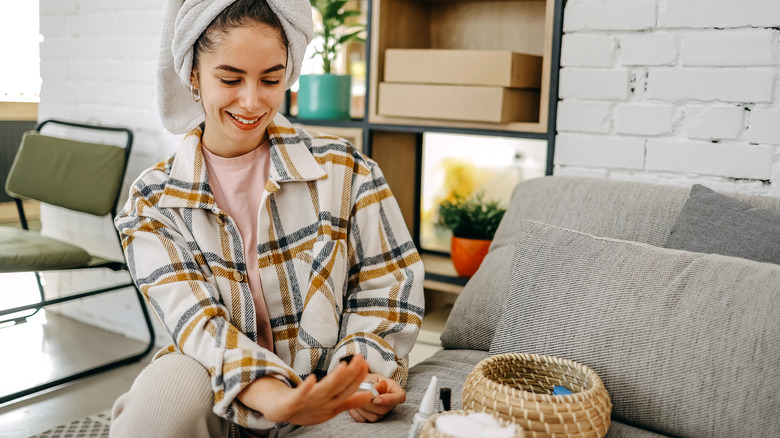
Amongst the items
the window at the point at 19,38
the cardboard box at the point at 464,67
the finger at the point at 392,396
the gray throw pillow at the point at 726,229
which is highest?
the window at the point at 19,38

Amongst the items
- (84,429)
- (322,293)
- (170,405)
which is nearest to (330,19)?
(322,293)

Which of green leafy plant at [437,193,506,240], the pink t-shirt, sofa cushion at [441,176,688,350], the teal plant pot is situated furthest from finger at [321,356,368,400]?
the teal plant pot

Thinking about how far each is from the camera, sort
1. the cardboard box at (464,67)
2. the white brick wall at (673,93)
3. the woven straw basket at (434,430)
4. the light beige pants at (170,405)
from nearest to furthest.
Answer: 1. the woven straw basket at (434,430)
2. the light beige pants at (170,405)
3. the white brick wall at (673,93)
4. the cardboard box at (464,67)

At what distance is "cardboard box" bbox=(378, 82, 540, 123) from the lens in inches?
74.0

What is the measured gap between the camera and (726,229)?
44.8 inches

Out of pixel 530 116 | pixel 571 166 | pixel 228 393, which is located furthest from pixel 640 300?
pixel 530 116

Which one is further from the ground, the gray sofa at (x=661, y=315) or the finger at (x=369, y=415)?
the gray sofa at (x=661, y=315)

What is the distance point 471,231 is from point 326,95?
66cm

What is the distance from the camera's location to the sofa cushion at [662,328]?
36.7 inches

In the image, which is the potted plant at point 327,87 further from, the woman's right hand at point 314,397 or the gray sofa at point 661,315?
the woman's right hand at point 314,397

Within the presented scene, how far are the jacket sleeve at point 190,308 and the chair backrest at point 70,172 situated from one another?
1.24 metres

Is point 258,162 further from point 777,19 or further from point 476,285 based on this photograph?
point 777,19

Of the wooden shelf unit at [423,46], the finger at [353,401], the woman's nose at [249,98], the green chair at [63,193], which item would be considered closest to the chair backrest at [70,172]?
the green chair at [63,193]

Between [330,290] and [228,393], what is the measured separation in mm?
282
